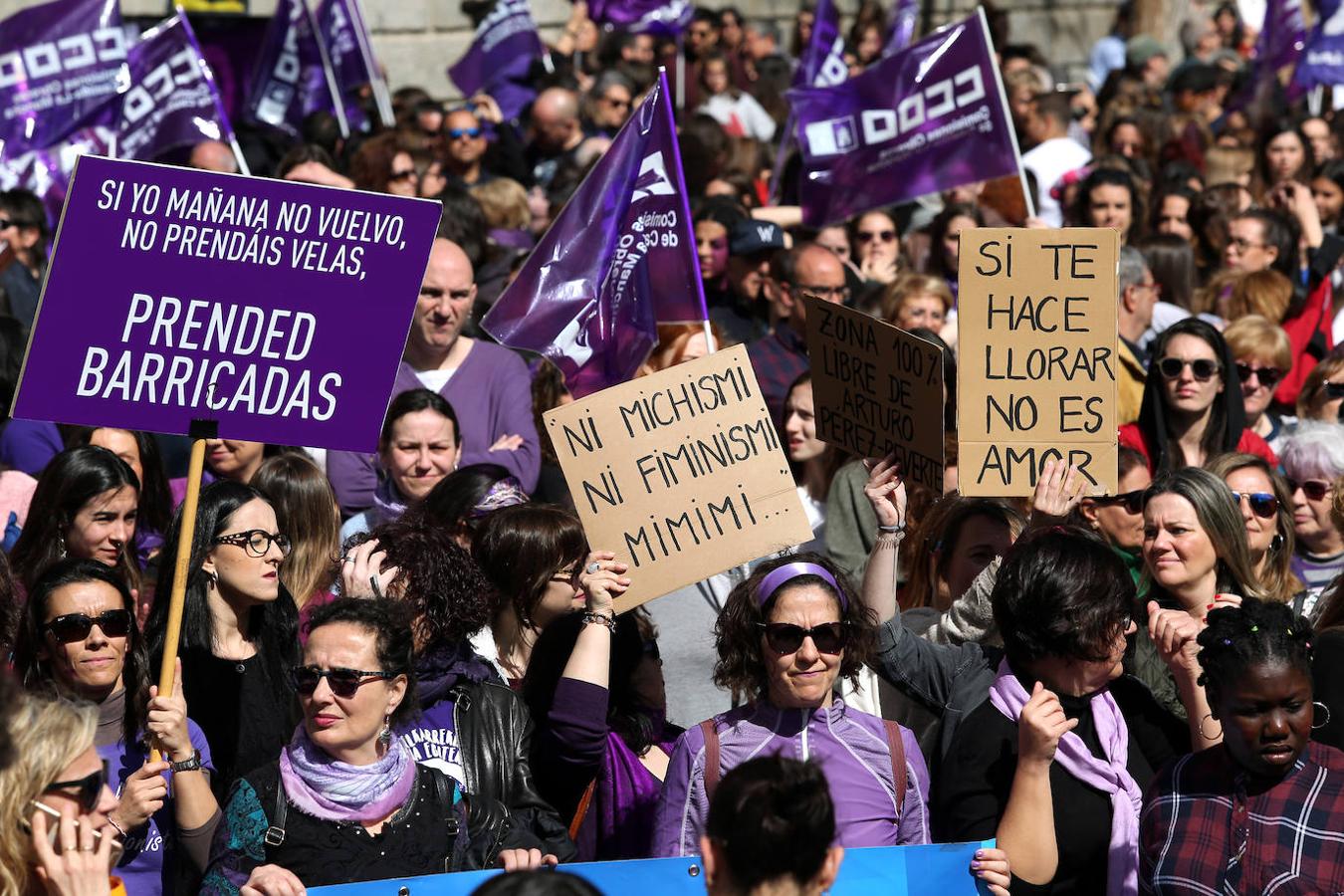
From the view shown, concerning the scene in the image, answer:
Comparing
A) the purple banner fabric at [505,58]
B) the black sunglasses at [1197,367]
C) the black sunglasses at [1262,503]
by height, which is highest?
the purple banner fabric at [505,58]

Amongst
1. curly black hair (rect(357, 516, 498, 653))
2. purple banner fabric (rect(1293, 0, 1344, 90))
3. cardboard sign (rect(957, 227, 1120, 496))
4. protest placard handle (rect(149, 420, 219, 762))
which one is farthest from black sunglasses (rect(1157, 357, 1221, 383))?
purple banner fabric (rect(1293, 0, 1344, 90))

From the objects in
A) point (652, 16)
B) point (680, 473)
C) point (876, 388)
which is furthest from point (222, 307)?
point (652, 16)

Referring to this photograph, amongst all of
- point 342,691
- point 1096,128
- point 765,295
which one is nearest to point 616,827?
point 342,691

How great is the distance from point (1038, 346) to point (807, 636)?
1.50 metres

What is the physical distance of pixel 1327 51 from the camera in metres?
13.6

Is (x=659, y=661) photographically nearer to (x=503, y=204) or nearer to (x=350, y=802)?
(x=350, y=802)

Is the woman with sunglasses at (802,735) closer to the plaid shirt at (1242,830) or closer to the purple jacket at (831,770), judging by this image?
the purple jacket at (831,770)

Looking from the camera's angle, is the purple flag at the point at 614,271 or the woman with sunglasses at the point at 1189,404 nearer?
the purple flag at the point at 614,271

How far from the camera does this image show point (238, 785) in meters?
3.87

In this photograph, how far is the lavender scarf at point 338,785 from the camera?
12.6ft

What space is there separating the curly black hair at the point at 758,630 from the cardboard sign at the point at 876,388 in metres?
0.75

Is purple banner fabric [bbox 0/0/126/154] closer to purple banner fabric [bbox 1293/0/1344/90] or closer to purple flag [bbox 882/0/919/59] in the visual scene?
purple flag [bbox 882/0/919/59]

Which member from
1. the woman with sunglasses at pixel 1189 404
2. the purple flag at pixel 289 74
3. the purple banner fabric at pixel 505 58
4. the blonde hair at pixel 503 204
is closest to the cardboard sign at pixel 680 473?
the woman with sunglasses at pixel 1189 404

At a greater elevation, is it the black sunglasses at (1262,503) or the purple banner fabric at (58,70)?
the purple banner fabric at (58,70)
